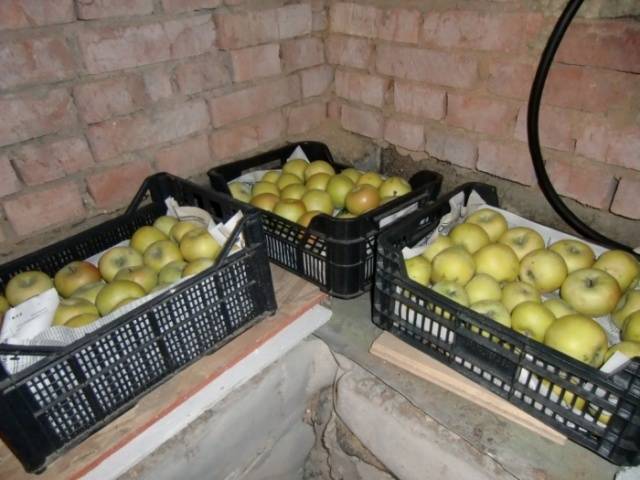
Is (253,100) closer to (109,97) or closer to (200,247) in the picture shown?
(109,97)

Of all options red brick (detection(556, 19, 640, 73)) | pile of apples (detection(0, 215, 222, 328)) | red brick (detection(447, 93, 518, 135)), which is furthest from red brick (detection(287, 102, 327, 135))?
red brick (detection(556, 19, 640, 73))

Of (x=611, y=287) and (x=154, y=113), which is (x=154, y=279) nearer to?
(x=154, y=113)

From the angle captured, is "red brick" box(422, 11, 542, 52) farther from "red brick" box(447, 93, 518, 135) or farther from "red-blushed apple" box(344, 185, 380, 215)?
"red-blushed apple" box(344, 185, 380, 215)

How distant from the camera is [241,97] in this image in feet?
4.71

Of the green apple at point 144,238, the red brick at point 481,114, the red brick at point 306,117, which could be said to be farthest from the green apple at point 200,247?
the red brick at point 481,114

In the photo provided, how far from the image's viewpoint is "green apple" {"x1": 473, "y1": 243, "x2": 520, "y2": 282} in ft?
3.43

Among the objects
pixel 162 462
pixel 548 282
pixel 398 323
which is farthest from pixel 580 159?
pixel 162 462

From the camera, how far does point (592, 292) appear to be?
0.96 metres

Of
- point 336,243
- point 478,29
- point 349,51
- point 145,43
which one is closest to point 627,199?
point 478,29

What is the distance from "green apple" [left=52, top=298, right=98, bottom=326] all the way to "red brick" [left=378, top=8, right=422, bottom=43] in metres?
1.14

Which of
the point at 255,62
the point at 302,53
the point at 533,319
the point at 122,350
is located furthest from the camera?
the point at 302,53

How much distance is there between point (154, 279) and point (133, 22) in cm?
67

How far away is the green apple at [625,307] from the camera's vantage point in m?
0.91

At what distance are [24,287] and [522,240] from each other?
46.4 inches
